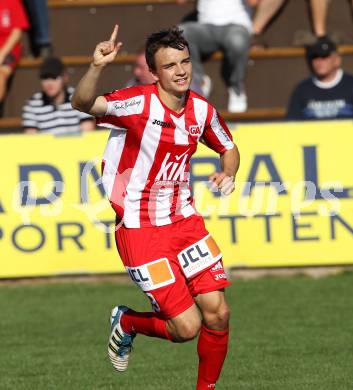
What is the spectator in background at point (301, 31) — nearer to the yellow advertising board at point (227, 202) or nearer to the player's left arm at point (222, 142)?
the yellow advertising board at point (227, 202)

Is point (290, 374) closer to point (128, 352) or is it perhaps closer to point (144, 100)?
point (128, 352)

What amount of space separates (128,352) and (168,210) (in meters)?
1.03

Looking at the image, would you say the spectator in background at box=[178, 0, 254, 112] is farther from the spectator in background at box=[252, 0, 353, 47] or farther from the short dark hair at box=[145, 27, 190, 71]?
the short dark hair at box=[145, 27, 190, 71]

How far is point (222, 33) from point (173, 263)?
6.20 metres

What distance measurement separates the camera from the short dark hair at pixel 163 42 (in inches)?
265

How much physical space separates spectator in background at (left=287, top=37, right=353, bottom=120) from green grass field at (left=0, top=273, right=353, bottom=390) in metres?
1.60

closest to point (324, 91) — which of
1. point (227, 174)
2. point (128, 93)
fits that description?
point (227, 174)

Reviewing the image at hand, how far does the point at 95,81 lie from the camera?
640 cm

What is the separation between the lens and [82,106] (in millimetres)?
6523

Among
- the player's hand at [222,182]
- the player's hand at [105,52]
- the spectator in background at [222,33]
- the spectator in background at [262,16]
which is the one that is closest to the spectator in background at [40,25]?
the spectator in background at [222,33]

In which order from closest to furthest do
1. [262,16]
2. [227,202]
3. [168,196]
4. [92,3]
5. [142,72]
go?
[168,196] < [227,202] < [142,72] < [262,16] < [92,3]

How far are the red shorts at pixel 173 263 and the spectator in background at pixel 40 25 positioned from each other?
7.01 m

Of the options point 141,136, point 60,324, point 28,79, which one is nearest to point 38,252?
point 60,324

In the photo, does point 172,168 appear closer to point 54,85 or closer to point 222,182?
point 222,182
